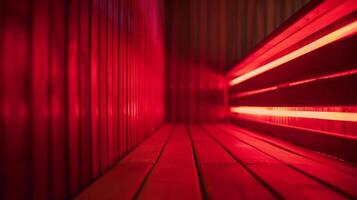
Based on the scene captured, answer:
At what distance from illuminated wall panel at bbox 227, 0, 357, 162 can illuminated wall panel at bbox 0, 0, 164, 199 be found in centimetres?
111

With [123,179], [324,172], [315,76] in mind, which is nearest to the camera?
[123,179]

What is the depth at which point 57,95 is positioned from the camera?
26.7 inches

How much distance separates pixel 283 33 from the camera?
60.6 inches

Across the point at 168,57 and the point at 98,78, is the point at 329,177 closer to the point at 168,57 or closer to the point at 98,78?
the point at 98,78

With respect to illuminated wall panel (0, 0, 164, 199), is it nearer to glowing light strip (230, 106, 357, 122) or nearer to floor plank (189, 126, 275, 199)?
floor plank (189, 126, 275, 199)

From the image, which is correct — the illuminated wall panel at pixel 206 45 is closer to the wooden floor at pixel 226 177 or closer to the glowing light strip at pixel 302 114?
the glowing light strip at pixel 302 114

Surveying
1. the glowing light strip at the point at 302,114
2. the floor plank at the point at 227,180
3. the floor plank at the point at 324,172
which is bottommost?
the floor plank at the point at 324,172

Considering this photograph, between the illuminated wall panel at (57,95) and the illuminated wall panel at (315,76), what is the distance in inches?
43.9

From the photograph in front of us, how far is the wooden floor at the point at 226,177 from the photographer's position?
80 centimetres

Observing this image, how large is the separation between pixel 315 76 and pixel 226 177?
0.97 meters

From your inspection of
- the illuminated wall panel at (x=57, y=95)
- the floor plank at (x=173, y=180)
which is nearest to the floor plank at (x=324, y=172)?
the floor plank at (x=173, y=180)

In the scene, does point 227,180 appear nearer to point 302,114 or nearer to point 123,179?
point 123,179

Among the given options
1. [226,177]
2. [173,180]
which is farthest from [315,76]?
[173,180]

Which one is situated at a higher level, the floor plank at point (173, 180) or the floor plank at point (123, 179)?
the floor plank at point (123, 179)
